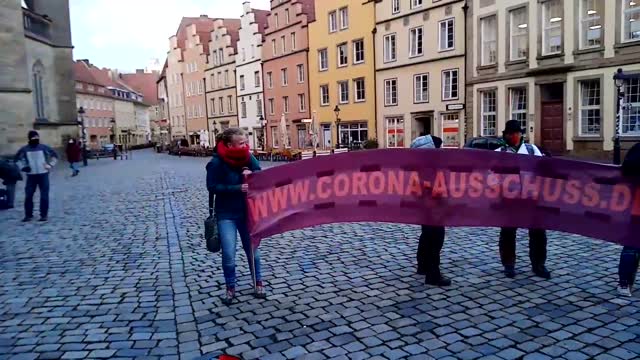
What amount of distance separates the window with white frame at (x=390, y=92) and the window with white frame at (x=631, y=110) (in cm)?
1600

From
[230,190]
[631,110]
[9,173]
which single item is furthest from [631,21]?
[9,173]

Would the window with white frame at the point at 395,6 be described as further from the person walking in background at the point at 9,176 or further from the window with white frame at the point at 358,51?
the person walking in background at the point at 9,176

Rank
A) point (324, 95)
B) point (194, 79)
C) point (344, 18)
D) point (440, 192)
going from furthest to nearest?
point (194, 79)
point (324, 95)
point (344, 18)
point (440, 192)

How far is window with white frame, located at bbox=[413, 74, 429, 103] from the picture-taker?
35344 mm

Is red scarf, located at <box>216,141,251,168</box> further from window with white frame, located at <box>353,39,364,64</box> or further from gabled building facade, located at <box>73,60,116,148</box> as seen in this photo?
gabled building facade, located at <box>73,60,116,148</box>

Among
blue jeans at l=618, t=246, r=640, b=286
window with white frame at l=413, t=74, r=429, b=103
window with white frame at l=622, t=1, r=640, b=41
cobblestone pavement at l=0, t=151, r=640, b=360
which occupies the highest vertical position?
window with white frame at l=622, t=1, r=640, b=41

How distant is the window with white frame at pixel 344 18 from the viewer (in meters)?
41.8

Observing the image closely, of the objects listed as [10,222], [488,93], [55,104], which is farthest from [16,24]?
[488,93]

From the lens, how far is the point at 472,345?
4.64 m

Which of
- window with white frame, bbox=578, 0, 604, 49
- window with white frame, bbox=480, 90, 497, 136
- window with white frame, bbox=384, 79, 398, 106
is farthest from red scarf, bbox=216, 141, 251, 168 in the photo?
window with white frame, bbox=384, 79, 398, 106

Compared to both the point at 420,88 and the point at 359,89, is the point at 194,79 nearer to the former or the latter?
the point at 359,89

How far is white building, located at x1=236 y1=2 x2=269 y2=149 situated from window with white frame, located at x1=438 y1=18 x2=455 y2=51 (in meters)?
24.7

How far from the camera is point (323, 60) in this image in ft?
148

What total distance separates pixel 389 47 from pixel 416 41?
280 centimetres
